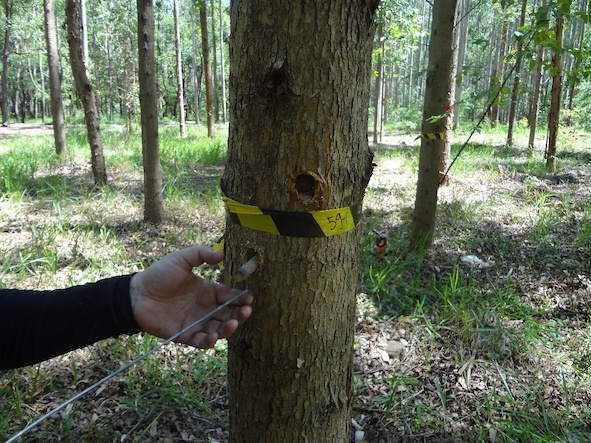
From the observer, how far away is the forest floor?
218 cm

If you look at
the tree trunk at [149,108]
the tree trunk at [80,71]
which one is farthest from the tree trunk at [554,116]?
the tree trunk at [80,71]

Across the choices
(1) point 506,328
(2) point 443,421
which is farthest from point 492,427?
(1) point 506,328

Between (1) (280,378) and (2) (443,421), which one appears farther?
(2) (443,421)

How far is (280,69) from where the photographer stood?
1.08 metres

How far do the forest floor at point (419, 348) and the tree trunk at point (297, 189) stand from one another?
3.45ft

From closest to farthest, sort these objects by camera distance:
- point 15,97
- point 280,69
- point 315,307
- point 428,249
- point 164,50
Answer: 1. point 280,69
2. point 315,307
3. point 428,249
4. point 164,50
5. point 15,97

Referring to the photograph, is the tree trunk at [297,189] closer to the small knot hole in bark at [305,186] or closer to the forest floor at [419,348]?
the small knot hole in bark at [305,186]

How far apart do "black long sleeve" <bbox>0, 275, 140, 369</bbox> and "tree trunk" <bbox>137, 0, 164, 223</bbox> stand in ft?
11.6

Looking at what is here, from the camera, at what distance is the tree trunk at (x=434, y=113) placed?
12.8 feet

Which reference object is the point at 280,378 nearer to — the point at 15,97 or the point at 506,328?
the point at 506,328

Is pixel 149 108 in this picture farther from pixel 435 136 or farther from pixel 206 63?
pixel 206 63

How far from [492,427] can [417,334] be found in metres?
0.89

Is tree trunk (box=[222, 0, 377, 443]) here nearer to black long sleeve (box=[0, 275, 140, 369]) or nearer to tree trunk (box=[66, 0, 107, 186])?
black long sleeve (box=[0, 275, 140, 369])

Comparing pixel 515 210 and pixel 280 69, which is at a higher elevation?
pixel 280 69
